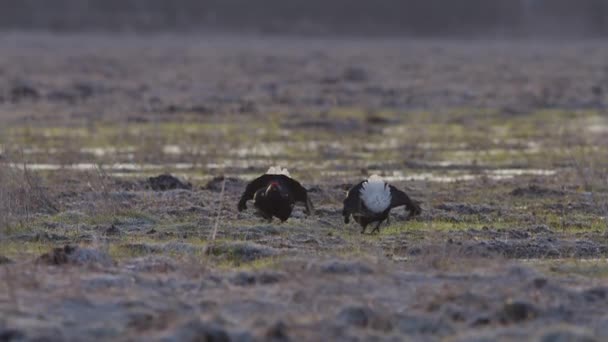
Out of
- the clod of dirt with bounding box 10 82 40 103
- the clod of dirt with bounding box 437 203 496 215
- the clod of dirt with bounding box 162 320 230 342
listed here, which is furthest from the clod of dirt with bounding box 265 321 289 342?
the clod of dirt with bounding box 10 82 40 103

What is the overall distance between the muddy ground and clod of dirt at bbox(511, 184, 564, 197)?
0.11 feet

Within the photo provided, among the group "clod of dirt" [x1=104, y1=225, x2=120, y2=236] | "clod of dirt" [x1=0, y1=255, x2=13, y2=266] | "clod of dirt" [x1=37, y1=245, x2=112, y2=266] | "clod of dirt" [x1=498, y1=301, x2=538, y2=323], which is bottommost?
"clod of dirt" [x1=498, y1=301, x2=538, y2=323]

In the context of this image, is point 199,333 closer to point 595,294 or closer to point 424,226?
point 595,294

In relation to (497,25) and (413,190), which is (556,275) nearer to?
(413,190)

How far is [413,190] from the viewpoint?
1672 centimetres

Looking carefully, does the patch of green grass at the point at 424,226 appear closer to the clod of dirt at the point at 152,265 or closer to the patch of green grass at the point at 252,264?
the patch of green grass at the point at 252,264

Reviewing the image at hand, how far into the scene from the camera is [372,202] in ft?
42.4

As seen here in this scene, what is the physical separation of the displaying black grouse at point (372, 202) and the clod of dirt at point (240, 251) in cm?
137

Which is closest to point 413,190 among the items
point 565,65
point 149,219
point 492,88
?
point 149,219

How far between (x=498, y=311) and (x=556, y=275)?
5.73 feet

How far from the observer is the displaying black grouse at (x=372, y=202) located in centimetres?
1295

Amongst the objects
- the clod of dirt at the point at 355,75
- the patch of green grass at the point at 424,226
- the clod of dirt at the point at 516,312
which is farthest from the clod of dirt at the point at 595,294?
the clod of dirt at the point at 355,75

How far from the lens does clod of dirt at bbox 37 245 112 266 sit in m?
10.5

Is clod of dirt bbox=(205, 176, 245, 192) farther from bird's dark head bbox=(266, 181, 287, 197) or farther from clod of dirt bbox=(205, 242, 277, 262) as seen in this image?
clod of dirt bbox=(205, 242, 277, 262)
